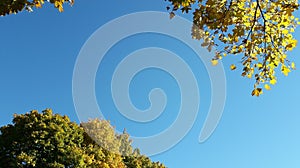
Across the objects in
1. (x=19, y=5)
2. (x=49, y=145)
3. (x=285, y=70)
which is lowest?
(x=285, y=70)

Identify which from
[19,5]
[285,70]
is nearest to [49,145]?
[19,5]

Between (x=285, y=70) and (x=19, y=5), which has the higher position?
(x=19, y=5)

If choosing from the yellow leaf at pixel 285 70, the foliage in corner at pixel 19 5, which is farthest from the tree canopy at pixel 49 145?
the yellow leaf at pixel 285 70

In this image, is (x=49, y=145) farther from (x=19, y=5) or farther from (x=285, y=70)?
(x=285, y=70)

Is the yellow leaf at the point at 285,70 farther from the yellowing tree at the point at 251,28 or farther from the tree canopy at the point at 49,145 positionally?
the tree canopy at the point at 49,145

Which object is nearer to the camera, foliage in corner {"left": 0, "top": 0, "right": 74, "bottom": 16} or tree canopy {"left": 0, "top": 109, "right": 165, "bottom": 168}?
foliage in corner {"left": 0, "top": 0, "right": 74, "bottom": 16}

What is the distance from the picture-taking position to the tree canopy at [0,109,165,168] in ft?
96.8

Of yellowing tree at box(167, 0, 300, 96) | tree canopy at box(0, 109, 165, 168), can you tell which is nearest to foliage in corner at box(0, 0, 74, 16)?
yellowing tree at box(167, 0, 300, 96)

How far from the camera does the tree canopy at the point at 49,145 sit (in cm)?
2952

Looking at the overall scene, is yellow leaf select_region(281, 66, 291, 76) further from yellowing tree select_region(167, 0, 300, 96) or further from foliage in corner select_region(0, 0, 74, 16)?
foliage in corner select_region(0, 0, 74, 16)

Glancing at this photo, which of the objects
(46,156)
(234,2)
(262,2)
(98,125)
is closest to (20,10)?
(234,2)

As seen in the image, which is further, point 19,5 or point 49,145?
point 49,145

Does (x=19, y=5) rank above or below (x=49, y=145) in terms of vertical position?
below

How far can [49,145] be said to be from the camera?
3008 centimetres
